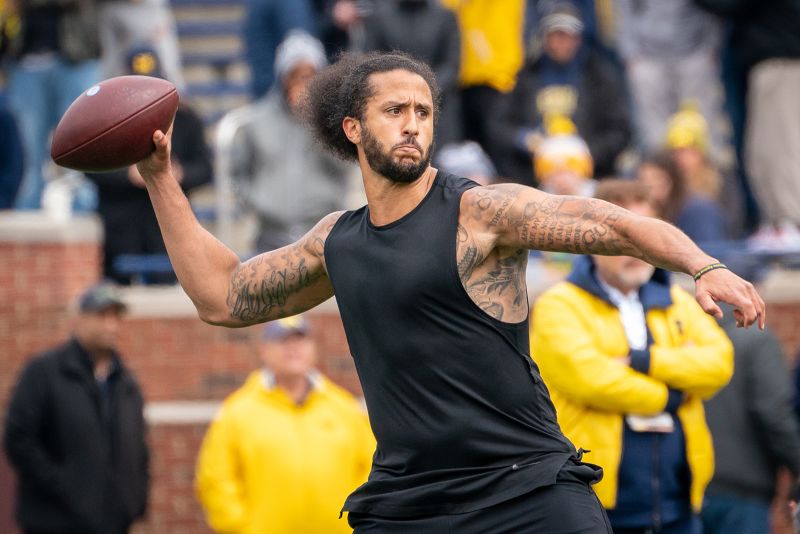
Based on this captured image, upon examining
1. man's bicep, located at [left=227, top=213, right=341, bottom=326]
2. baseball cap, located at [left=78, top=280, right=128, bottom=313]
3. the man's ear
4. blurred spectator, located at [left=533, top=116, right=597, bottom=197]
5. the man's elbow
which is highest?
the man's ear

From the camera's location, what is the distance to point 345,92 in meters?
5.43

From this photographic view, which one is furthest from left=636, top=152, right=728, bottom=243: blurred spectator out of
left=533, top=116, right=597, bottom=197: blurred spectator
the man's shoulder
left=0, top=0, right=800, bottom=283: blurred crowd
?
the man's shoulder

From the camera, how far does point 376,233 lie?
519cm

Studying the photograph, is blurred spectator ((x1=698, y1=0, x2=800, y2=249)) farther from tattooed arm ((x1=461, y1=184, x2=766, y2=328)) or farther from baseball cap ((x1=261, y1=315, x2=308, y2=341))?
tattooed arm ((x1=461, y1=184, x2=766, y2=328))

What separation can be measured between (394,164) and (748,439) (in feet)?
11.3

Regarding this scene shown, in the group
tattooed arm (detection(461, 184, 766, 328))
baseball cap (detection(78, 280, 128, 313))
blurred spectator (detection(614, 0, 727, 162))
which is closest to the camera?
tattooed arm (detection(461, 184, 766, 328))

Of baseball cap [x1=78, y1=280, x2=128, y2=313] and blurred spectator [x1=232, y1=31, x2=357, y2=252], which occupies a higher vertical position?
blurred spectator [x1=232, y1=31, x2=357, y2=252]

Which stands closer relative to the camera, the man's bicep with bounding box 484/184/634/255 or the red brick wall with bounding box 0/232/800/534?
the man's bicep with bounding box 484/184/634/255

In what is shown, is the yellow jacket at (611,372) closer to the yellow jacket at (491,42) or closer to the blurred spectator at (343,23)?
the yellow jacket at (491,42)

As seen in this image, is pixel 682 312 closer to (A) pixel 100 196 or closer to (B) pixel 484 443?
(B) pixel 484 443

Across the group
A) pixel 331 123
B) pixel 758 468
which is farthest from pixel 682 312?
pixel 331 123

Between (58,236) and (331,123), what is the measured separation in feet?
17.3

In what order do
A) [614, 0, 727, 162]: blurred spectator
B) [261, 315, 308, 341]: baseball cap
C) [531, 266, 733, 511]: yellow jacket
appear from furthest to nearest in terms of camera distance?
[614, 0, 727, 162]: blurred spectator → [261, 315, 308, 341]: baseball cap → [531, 266, 733, 511]: yellow jacket

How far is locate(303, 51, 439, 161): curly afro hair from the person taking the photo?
5309 millimetres
